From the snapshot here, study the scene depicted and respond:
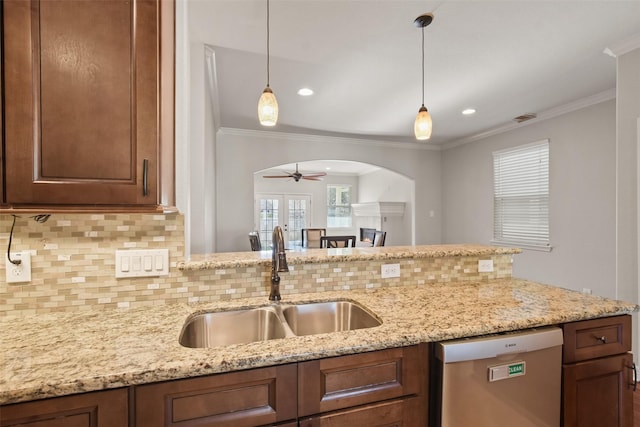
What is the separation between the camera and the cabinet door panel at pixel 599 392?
1246 mm

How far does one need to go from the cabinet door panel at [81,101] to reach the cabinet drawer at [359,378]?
783mm

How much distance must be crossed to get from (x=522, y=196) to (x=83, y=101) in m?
4.92

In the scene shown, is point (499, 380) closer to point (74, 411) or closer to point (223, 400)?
point (223, 400)

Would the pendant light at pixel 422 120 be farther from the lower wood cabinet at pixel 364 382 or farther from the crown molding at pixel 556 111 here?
the crown molding at pixel 556 111

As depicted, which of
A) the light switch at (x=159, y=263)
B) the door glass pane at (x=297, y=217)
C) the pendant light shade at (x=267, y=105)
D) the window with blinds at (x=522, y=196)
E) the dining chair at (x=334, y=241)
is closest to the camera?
the light switch at (x=159, y=263)

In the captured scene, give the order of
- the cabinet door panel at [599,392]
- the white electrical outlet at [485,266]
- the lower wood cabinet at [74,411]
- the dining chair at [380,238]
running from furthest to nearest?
the dining chair at [380,238] → the white electrical outlet at [485,266] → the cabinet door panel at [599,392] → the lower wood cabinet at [74,411]

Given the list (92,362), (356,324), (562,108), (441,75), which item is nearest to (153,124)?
(92,362)

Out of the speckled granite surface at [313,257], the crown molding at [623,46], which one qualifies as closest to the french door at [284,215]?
the speckled granite surface at [313,257]

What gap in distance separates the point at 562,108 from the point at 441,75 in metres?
1.99

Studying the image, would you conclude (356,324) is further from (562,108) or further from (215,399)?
(562,108)

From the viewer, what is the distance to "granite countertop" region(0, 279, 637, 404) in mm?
805

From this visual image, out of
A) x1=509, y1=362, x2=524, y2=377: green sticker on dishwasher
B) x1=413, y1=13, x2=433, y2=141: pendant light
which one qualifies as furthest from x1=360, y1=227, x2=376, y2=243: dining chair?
x1=509, y1=362, x2=524, y2=377: green sticker on dishwasher

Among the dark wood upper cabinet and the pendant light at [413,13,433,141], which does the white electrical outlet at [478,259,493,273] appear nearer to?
the pendant light at [413,13,433,141]

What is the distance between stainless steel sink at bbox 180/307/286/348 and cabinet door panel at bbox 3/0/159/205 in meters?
0.58
